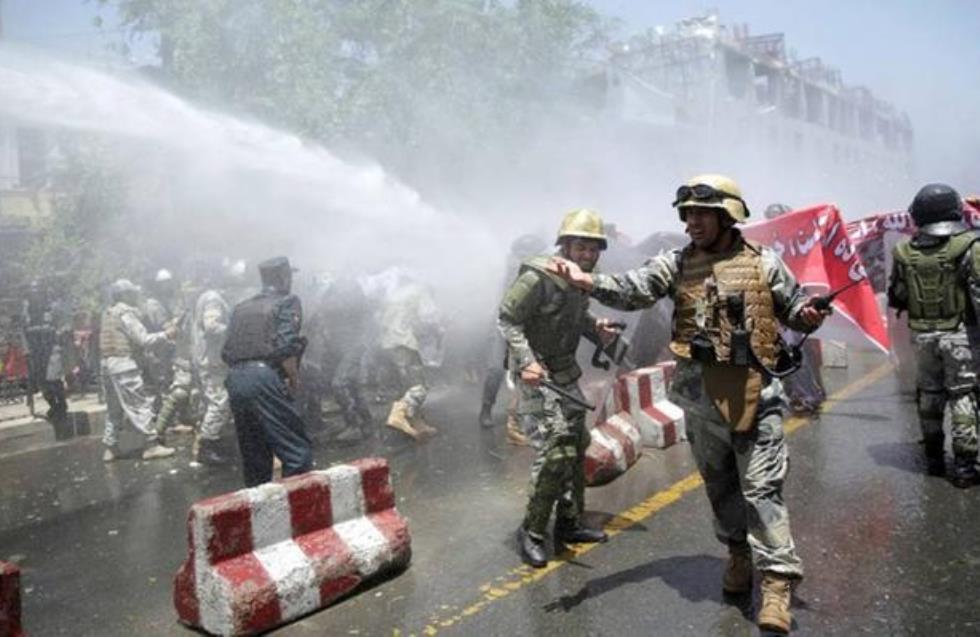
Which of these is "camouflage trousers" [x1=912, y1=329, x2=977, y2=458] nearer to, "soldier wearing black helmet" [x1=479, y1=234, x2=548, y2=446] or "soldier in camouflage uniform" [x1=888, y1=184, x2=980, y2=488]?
"soldier in camouflage uniform" [x1=888, y1=184, x2=980, y2=488]

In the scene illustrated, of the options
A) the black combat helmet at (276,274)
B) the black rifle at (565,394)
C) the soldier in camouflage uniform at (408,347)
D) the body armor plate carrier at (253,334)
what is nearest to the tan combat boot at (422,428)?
the soldier in camouflage uniform at (408,347)

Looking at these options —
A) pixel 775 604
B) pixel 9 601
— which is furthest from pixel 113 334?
pixel 775 604

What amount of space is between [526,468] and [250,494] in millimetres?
3073

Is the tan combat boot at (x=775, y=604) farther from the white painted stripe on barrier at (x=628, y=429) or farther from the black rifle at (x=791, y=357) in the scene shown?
the white painted stripe on barrier at (x=628, y=429)

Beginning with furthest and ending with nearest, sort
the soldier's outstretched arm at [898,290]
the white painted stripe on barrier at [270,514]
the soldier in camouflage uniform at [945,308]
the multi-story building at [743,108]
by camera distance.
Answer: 1. the multi-story building at [743,108]
2. the soldier's outstretched arm at [898,290]
3. the soldier in camouflage uniform at [945,308]
4. the white painted stripe on barrier at [270,514]

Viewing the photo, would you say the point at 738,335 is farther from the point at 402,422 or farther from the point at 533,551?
the point at 402,422

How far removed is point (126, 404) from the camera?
789 centimetres

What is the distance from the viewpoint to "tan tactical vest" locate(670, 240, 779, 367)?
11.6 ft

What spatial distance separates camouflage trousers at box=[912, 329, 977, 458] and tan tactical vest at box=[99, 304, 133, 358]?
719 cm

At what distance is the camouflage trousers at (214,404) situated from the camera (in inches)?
299

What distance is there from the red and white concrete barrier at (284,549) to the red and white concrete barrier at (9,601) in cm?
72

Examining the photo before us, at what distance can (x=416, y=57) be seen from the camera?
17.7m

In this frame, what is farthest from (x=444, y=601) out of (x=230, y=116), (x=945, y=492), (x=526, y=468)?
(x=230, y=116)

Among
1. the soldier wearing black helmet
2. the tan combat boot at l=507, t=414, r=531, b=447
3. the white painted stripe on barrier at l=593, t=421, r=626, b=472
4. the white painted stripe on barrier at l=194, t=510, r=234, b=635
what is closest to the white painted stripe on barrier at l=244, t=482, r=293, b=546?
the white painted stripe on barrier at l=194, t=510, r=234, b=635
